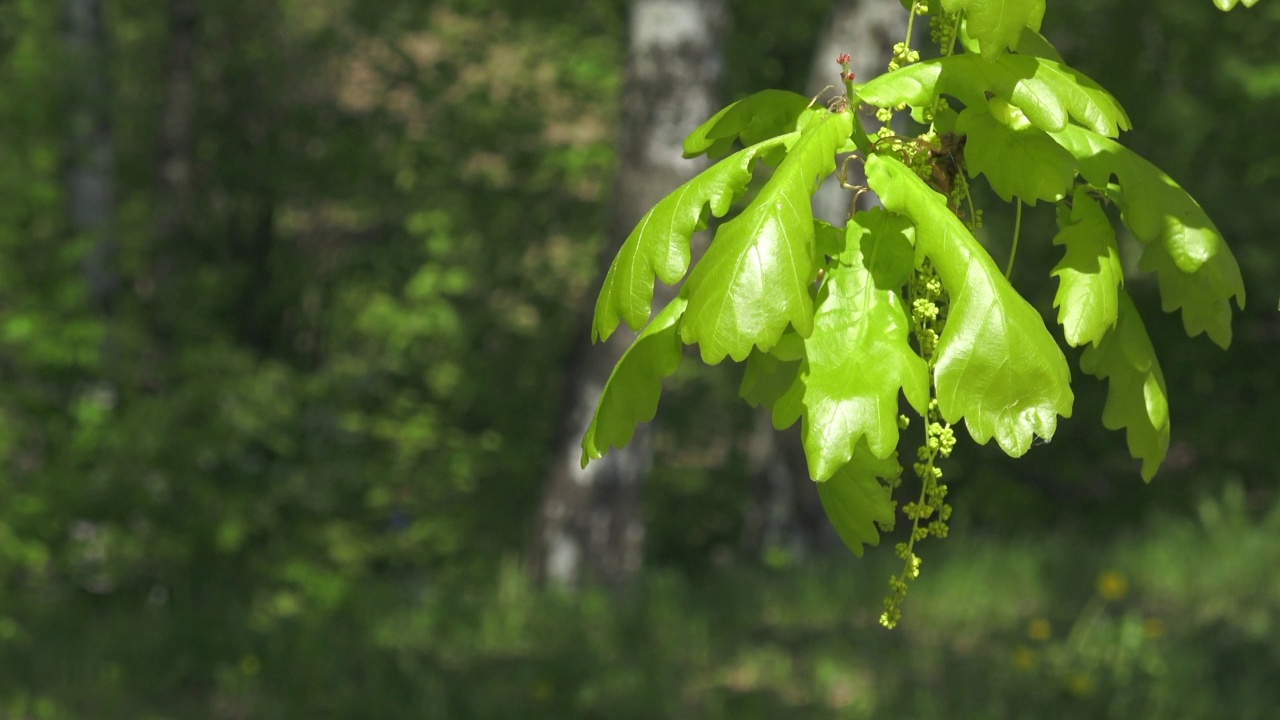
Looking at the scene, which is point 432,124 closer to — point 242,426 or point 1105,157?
point 242,426

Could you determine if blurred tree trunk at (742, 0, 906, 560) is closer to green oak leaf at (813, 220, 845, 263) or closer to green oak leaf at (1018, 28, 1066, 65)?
green oak leaf at (1018, 28, 1066, 65)

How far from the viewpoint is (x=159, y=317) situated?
8805 millimetres

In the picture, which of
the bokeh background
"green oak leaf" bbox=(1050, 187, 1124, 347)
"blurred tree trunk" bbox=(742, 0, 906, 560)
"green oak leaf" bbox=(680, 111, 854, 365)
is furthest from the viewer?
"blurred tree trunk" bbox=(742, 0, 906, 560)

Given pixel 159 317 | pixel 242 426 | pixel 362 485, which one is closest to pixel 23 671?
pixel 242 426

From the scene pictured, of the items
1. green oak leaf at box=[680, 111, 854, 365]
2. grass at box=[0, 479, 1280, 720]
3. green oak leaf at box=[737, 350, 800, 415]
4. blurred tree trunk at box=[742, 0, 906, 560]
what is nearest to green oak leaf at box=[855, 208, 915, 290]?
green oak leaf at box=[680, 111, 854, 365]

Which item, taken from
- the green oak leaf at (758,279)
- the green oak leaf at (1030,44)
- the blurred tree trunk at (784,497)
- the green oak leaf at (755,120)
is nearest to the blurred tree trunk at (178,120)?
the blurred tree trunk at (784,497)

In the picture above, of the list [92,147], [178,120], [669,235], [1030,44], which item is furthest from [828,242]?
[178,120]

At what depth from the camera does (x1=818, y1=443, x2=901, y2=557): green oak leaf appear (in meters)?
1.48

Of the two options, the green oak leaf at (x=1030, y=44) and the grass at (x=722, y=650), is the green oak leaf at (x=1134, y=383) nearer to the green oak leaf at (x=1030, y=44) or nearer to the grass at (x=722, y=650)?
the green oak leaf at (x=1030, y=44)

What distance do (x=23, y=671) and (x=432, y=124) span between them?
517 centimetres

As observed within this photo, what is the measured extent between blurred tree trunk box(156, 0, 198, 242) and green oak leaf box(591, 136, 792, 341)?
8158 mm

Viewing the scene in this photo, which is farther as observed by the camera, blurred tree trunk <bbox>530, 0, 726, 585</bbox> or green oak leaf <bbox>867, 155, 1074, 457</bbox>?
blurred tree trunk <bbox>530, 0, 726, 585</bbox>

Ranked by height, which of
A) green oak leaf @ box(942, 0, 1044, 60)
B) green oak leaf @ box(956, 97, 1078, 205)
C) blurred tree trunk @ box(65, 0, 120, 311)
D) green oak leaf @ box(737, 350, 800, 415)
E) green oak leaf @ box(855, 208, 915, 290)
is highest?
green oak leaf @ box(942, 0, 1044, 60)

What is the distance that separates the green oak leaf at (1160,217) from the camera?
1717mm
